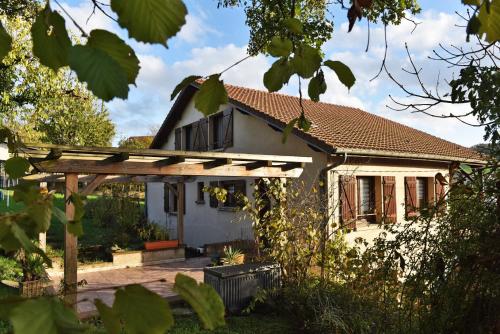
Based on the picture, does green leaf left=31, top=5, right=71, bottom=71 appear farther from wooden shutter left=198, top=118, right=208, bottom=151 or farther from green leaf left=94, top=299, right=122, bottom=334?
wooden shutter left=198, top=118, right=208, bottom=151

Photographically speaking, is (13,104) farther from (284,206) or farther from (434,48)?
(434,48)

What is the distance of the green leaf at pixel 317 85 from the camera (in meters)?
1.31

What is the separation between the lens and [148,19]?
578 mm

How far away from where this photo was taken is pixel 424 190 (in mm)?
13000

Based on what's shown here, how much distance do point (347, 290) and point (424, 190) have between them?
7.97 meters

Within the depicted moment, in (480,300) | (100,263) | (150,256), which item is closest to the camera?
(480,300)

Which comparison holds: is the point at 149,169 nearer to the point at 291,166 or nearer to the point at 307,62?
the point at 291,166

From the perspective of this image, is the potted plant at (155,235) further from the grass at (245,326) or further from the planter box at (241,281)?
the grass at (245,326)

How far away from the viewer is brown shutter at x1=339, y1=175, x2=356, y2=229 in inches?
399

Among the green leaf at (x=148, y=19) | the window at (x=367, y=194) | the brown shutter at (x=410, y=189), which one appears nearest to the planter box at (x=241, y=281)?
the window at (x=367, y=194)

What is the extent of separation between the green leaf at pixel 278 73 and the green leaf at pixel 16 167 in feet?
2.26

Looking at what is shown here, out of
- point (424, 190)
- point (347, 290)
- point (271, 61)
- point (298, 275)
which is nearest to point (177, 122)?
point (424, 190)

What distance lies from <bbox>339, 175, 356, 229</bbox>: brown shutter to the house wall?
2.28 ft

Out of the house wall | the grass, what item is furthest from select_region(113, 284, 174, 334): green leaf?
the house wall
